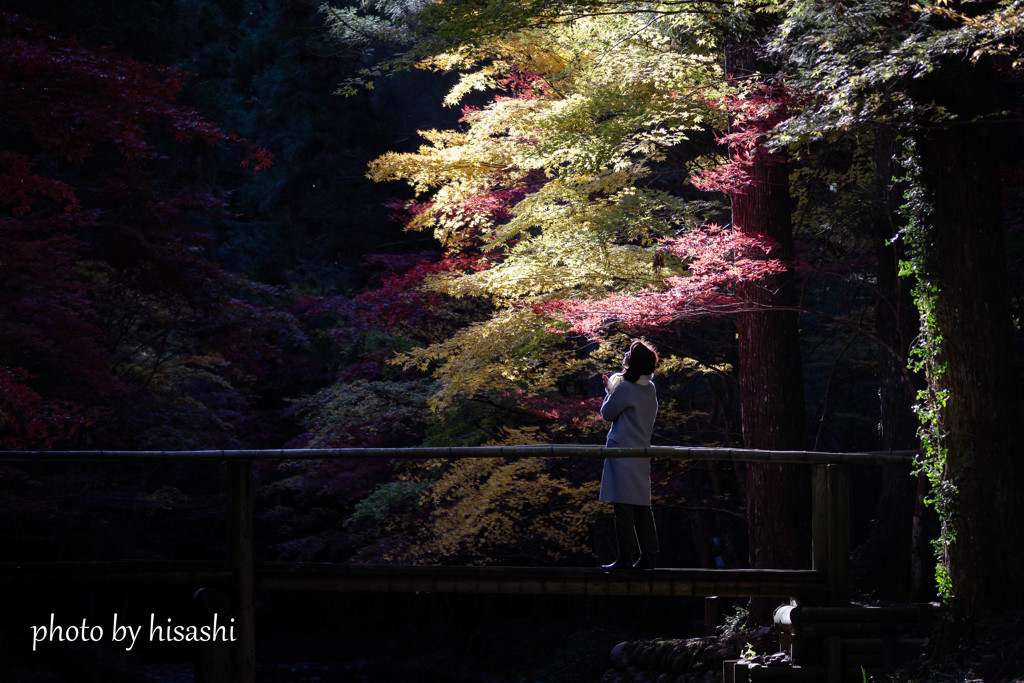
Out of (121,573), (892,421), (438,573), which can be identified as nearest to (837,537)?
(438,573)

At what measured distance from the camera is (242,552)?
509cm

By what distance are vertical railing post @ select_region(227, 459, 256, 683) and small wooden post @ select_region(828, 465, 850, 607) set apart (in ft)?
10.6

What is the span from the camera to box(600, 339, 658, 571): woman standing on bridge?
5.09 m

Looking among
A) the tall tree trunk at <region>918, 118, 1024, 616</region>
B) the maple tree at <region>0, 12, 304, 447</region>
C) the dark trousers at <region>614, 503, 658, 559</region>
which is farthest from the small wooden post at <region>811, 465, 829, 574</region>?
the maple tree at <region>0, 12, 304, 447</region>

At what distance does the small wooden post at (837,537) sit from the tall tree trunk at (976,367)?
113cm

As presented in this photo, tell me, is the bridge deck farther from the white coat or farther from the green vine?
the green vine

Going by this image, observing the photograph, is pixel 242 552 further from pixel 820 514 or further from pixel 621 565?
pixel 820 514

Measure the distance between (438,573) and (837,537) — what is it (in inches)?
88.7

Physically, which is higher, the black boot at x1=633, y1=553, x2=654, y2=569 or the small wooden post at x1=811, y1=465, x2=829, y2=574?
the small wooden post at x1=811, y1=465, x2=829, y2=574

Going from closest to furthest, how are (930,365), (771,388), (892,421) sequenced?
(930,365) → (771,388) → (892,421)

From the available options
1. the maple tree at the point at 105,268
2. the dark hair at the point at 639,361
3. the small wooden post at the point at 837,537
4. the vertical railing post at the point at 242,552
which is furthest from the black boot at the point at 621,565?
the maple tree at the point at 105,268

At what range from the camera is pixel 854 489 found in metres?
16.6

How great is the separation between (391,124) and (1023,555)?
49.8 ft

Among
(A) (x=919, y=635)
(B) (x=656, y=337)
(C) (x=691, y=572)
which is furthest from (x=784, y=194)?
(C) (x=691, y=572)
